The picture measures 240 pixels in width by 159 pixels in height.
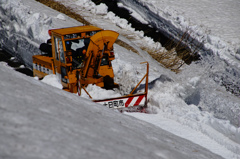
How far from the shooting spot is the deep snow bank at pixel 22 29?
1227 cm

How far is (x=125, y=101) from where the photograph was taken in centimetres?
783

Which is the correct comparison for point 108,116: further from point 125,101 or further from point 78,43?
point 78,43

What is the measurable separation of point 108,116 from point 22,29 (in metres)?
9.58

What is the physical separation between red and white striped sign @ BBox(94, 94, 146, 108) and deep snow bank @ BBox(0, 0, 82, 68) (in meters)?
5.22

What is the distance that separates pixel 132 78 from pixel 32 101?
20.2ft

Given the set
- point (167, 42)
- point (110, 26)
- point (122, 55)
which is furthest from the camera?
point (110, 26)

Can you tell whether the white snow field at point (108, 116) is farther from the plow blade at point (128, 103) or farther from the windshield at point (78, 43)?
the windshield at point (78, 43)

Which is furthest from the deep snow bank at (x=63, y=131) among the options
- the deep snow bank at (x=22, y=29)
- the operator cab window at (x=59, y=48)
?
the deep snow bank at (x=22, y=29)

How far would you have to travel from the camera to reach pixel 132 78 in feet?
31.4

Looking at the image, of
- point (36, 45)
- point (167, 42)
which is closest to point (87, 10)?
point (167, 42)

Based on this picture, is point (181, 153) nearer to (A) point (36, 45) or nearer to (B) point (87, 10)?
(A) point (36, 45)

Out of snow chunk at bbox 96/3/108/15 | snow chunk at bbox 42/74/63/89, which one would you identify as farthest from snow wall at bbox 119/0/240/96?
snow chunk at bbox 42/74/63/89

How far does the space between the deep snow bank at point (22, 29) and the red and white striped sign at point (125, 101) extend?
5.22m

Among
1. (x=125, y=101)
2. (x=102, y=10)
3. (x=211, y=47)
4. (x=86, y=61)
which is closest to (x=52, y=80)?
(x=86, y=61)
